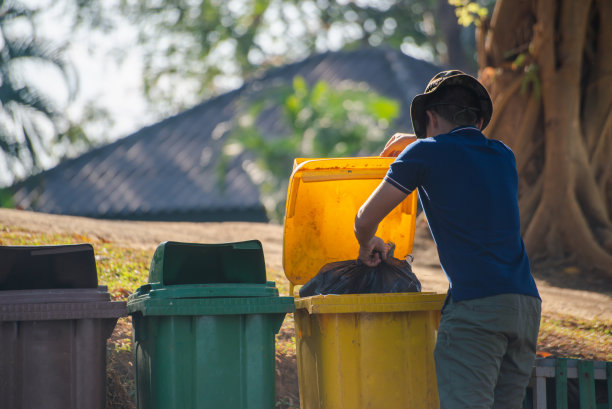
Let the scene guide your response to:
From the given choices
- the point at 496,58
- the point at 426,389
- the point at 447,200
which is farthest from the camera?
the point at 496,58

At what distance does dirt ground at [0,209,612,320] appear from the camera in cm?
678

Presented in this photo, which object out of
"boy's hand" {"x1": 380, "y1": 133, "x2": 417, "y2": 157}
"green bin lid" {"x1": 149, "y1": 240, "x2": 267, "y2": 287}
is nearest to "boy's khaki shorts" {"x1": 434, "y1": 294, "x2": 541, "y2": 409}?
"green bin lid" {"x1": 149, "y1": 240, "x2": 267, "y2": 287}

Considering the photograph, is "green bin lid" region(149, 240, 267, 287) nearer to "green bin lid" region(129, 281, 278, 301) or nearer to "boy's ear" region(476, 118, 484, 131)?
"green bin lid" region(129, 281, 278, 301)

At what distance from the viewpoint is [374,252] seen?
13.1 ft

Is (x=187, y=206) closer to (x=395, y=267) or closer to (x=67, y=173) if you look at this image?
(x=67, y=173)

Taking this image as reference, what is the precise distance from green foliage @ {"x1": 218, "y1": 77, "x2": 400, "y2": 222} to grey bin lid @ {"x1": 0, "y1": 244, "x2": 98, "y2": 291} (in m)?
9.55

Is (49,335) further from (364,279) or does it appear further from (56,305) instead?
(364,279)

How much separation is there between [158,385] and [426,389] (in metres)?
1.32

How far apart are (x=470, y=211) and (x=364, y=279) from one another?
1.17m

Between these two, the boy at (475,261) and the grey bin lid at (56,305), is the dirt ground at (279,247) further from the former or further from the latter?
the grey bin lid at (56,305)

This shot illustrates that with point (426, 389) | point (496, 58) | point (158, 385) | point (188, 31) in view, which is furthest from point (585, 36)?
point (188, 31)

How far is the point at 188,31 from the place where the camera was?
967 inches

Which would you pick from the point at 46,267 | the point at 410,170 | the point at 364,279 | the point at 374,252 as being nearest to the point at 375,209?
the point at 410,170

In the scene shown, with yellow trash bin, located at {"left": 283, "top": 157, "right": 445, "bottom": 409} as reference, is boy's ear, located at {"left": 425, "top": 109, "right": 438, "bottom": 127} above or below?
above
